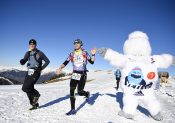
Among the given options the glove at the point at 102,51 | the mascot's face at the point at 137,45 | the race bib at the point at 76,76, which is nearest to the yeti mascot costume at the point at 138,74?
the mascot's face at the point at 137,45

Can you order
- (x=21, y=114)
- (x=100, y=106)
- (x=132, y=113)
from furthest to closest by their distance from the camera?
(x=100, y=106), (x=132, y=113), (x=21, y=114)

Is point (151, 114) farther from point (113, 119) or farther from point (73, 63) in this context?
point (73, 63)

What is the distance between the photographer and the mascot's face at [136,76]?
740cm

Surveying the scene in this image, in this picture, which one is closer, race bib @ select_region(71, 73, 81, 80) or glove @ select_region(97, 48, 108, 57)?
race bib @ select_region(71, 73, 81, 80)

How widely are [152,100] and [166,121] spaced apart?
77 centimetres

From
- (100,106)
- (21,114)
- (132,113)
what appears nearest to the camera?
(21,114)

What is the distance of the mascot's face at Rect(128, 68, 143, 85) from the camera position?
7.40 metres

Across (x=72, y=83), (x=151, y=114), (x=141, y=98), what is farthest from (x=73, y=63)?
(x=151, y=114)

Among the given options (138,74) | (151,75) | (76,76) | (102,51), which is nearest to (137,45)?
(138,74)

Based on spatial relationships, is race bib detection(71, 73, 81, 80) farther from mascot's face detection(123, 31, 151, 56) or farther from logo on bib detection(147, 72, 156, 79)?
logo on bib detection(147, 72, 156, 79)

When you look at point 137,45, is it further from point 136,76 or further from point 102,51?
point 102,51

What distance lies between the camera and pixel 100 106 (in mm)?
9039

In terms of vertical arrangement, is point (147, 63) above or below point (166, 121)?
above

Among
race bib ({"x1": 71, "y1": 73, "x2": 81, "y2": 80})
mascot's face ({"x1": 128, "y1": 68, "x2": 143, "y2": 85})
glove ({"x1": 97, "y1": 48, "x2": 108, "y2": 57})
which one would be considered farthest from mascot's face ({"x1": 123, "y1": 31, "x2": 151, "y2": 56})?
race bib ({"x1": 71, "y1": 73, "x2": 81, "y2": 80})
